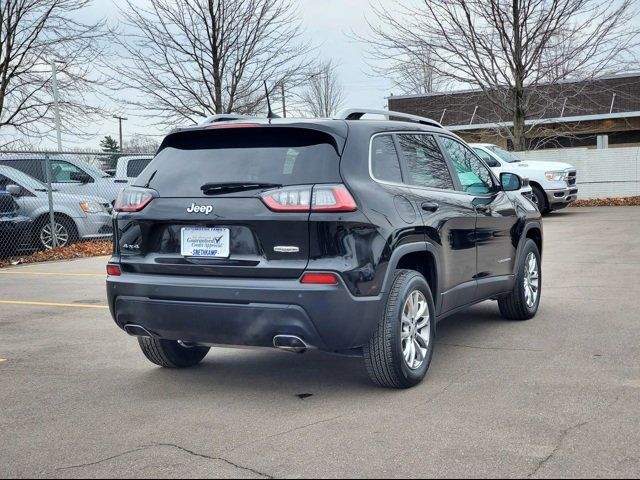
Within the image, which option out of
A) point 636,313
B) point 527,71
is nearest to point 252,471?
point 636,313

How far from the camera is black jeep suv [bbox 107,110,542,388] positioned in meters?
4.44

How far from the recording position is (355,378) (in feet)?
17.2

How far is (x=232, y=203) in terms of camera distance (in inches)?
181

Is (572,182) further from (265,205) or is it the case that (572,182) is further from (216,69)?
(265,205)

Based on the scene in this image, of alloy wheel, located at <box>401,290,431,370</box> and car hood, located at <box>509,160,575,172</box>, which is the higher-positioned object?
car hood, located at <box>509,160,575,172</box>

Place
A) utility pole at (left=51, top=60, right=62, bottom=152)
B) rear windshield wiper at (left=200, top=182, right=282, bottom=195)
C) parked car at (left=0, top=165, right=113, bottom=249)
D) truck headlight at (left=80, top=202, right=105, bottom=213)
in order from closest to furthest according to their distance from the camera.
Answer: rear windshield wiper at (left=200, top=182, right=282, bottom=195)
parked car at (left=0, top=165, right=113, bottom=249)
truck headlight at (left=80, top=202, right=105, bottom=213)
utility pole at (left=51, top=60, right=62, bottom=152)

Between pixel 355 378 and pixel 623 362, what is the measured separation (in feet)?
6.27

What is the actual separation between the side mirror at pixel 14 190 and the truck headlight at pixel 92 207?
4.15 feet

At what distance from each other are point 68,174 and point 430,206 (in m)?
12.0

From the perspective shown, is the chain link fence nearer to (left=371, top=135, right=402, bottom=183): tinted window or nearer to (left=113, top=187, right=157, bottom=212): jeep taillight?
(left=113, top=187, right=157, bottom=212): jeep taillight

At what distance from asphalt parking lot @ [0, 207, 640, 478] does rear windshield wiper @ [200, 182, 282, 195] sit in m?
1.31

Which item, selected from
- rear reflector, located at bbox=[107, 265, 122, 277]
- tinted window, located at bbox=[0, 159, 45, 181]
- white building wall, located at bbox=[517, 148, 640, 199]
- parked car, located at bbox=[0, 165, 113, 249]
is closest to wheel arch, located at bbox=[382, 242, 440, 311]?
rear reflector, located at bbox=[107, 265, 122, 277]

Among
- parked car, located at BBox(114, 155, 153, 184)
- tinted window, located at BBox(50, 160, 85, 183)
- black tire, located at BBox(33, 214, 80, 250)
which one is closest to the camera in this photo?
black tire, located at BBox(33, 214, 80, 250)

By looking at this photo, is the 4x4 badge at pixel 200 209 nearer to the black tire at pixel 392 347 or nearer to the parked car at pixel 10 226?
the black tire at pixel 392 347
